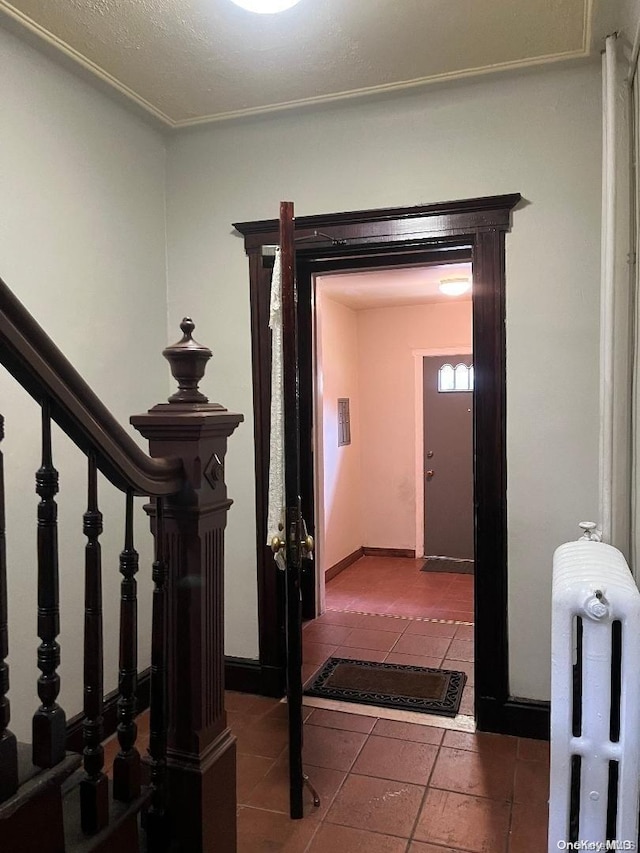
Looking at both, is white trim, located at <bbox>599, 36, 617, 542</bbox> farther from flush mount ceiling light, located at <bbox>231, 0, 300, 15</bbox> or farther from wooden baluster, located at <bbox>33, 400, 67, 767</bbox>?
wooden baluster, located at <bbox>33, 400, 67, 767</bbox>

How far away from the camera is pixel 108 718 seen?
2.68 m

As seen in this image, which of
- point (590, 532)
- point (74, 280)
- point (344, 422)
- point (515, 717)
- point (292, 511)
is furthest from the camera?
point (344, 422)

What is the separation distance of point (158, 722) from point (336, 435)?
4.54m


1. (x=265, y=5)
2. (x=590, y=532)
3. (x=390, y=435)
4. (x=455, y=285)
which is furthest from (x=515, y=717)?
(x=390, y=435)

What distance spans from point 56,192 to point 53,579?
6.35 feet

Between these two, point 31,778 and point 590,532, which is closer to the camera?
point 31,778

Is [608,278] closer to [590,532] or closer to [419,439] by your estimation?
[590,532]

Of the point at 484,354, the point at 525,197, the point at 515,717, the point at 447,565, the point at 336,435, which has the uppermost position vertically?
the point at 525,197

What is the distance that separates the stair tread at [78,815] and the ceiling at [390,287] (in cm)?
350

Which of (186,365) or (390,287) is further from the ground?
(390,287)

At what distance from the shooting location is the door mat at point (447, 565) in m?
5.78

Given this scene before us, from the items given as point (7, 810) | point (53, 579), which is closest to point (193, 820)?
point (7, 810)

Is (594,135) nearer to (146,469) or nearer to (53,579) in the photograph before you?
(146,469)

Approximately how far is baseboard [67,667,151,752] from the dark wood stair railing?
96cm
